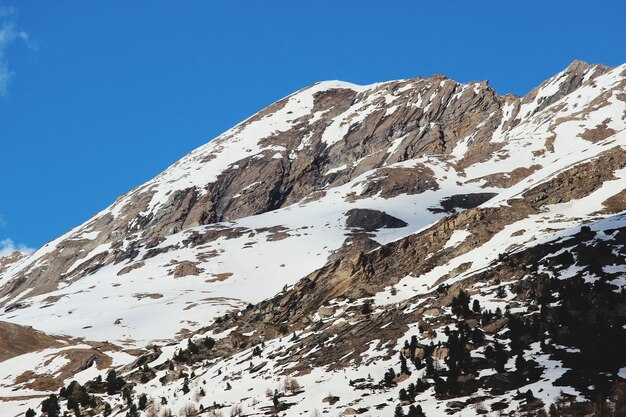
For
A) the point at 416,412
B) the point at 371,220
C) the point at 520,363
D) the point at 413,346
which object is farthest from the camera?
the point at 371,220

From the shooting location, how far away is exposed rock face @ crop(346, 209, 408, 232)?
147375 mm

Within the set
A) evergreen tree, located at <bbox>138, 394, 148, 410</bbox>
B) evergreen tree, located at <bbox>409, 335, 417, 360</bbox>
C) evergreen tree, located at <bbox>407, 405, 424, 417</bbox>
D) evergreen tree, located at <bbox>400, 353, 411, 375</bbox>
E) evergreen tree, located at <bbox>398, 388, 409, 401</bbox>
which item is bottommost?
evergreen tree, located at <bbox>407, 405, 424, 417</bbox>

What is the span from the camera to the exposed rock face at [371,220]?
147375 mm

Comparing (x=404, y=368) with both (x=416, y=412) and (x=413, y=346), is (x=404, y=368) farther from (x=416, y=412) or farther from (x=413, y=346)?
(x=416, y=412)

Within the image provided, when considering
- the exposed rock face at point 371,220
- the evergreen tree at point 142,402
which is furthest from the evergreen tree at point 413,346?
the exposed rock face at point 371,220

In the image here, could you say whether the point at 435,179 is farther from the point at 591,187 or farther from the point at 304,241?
the point at 591,187

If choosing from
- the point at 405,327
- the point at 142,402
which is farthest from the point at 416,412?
the point at 142,402

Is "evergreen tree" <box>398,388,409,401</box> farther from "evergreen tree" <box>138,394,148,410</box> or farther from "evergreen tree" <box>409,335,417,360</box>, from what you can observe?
"evergreen tree" <box>138,394,148,410</box>

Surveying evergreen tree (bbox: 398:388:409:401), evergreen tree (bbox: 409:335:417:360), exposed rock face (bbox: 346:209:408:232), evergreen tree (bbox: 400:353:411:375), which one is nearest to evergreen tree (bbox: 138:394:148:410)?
evergreen tree (bbox: 409:335:417:360)

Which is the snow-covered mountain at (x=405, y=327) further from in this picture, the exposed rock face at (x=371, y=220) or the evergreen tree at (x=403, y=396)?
the exposed rock face at (x=371, y=220)

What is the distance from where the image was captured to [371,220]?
15012 centimetres

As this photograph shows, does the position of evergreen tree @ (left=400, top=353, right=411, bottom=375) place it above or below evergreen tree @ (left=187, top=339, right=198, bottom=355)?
below

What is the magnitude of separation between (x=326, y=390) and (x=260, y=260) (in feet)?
355

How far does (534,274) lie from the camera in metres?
43.0
